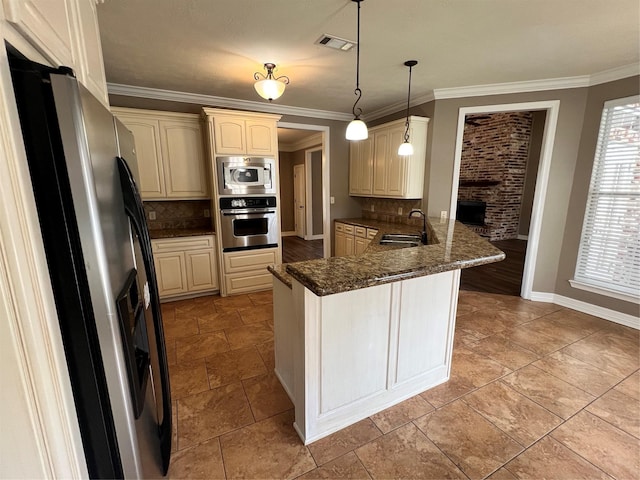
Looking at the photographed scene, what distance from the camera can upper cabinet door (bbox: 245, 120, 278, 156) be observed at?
360 centimetres

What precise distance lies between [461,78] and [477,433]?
337 cm

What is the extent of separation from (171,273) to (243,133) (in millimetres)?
1962

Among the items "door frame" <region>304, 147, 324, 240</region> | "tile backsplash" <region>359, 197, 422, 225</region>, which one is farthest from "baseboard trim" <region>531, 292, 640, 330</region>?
"door frame" <region>304, 147, 324, 240</region>

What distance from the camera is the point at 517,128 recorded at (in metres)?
6.73

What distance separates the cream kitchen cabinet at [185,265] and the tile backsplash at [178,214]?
0.53 m

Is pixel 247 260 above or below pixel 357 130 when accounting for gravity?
below

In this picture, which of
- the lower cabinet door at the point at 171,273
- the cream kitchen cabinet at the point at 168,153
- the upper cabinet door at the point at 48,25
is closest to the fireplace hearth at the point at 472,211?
the cream kitchen cabinet at the point at 168,153

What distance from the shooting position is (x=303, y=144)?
7.20m

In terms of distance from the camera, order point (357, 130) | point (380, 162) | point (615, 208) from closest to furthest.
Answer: point (357, 130), point (615, 208), point (380, 162)

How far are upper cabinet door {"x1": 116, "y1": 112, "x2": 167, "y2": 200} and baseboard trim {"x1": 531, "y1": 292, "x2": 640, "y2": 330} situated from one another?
4.96 metres

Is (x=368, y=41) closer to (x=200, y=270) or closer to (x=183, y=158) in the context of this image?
(x=183, y=158)

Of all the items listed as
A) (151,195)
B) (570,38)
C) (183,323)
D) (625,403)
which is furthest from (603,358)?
(151,195)

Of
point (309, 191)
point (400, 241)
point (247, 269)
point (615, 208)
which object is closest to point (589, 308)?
point (615, 208)

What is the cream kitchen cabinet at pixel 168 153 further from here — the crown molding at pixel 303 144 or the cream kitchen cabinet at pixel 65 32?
the crown molding at pixel 303 144
